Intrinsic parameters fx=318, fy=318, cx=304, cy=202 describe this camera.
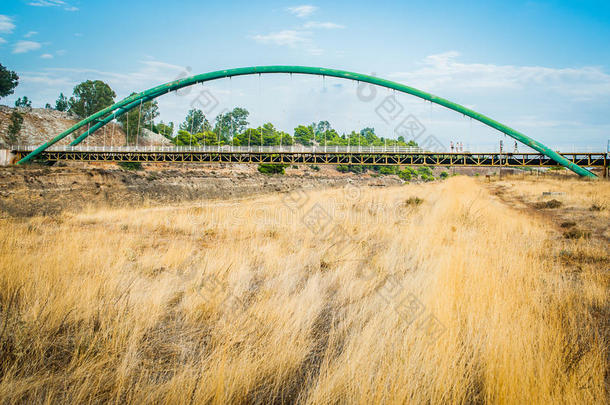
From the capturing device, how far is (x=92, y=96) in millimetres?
106375

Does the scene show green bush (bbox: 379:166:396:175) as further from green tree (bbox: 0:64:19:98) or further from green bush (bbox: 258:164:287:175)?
green tree (bbox: 0:64:19:98)

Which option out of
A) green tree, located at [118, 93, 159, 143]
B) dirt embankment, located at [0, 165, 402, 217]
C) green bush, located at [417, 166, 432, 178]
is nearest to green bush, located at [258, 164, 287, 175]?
dirt embankment, located at [0, 165, 402, 217]

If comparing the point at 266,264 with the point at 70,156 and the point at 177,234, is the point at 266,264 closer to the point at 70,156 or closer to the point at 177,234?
the point at 177,234

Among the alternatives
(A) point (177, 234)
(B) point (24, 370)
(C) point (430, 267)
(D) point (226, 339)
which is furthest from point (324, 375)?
(A) point (177, 234)

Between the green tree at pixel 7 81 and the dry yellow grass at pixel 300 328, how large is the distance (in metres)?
117

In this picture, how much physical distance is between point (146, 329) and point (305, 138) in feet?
403

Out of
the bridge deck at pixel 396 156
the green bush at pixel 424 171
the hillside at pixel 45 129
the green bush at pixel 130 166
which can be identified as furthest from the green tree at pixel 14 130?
the green bush at pixel 424 171

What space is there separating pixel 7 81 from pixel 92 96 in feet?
69.3

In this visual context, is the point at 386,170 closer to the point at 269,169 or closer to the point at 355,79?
the point at 269,169

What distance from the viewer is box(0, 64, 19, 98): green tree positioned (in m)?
88.6

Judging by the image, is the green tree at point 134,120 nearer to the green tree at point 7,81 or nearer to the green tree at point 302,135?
the green tree at point 7,81

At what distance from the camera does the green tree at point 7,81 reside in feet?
291

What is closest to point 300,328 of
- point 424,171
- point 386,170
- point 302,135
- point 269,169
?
point 269,169

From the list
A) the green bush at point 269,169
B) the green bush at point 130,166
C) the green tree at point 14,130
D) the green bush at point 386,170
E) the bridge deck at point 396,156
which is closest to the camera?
the bridge deck at point 396,156
